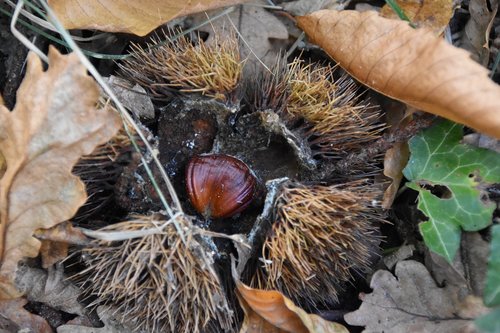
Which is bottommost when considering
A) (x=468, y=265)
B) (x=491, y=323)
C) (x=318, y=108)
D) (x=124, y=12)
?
(x=468, y=265)

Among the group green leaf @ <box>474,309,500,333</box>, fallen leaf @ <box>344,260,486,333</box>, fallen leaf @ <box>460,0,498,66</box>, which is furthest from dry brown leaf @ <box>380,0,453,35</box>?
green leaf @ <box>474,309,500,333</box>

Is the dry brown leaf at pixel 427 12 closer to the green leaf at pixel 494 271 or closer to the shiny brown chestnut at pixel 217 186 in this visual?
the green leaf at pixel 494 271

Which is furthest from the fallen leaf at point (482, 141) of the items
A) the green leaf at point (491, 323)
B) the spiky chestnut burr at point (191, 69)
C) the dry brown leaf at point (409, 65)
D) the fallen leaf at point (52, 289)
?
the fallen leaf at point (52, 289)

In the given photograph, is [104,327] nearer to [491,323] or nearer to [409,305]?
[409,305]

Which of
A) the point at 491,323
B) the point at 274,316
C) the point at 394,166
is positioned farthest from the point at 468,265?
the point at 274,316

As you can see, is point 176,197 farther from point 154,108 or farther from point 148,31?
point 148,31
